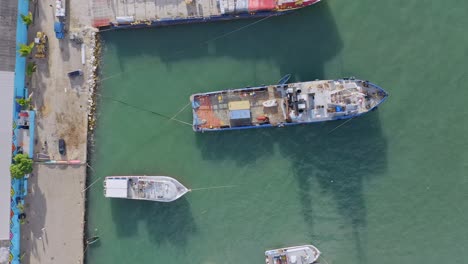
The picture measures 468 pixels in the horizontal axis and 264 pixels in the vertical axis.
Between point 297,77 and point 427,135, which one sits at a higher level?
point 297,77

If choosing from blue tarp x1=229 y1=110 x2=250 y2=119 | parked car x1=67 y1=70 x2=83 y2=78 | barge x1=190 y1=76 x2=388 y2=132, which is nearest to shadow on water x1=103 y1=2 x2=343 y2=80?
barge x1=190 y1=76 x2=388 y2=132

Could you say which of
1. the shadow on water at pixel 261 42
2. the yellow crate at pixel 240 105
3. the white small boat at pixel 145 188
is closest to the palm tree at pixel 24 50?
the shadow on water at pixel 261 42

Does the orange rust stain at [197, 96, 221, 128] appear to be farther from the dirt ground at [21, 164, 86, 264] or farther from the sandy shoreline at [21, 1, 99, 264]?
the dirt ground at [21, 164, 86, 264]

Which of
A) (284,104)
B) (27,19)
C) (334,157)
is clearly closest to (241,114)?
(284,104)

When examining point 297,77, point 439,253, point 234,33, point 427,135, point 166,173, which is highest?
point 234,33

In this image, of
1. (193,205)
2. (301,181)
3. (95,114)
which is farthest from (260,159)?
(95,114)

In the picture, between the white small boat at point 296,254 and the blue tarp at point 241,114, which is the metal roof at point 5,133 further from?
the white small boat at point 296,254

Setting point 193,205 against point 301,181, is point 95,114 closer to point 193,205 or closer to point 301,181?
point 193,205

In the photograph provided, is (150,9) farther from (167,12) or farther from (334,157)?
(334,157)
